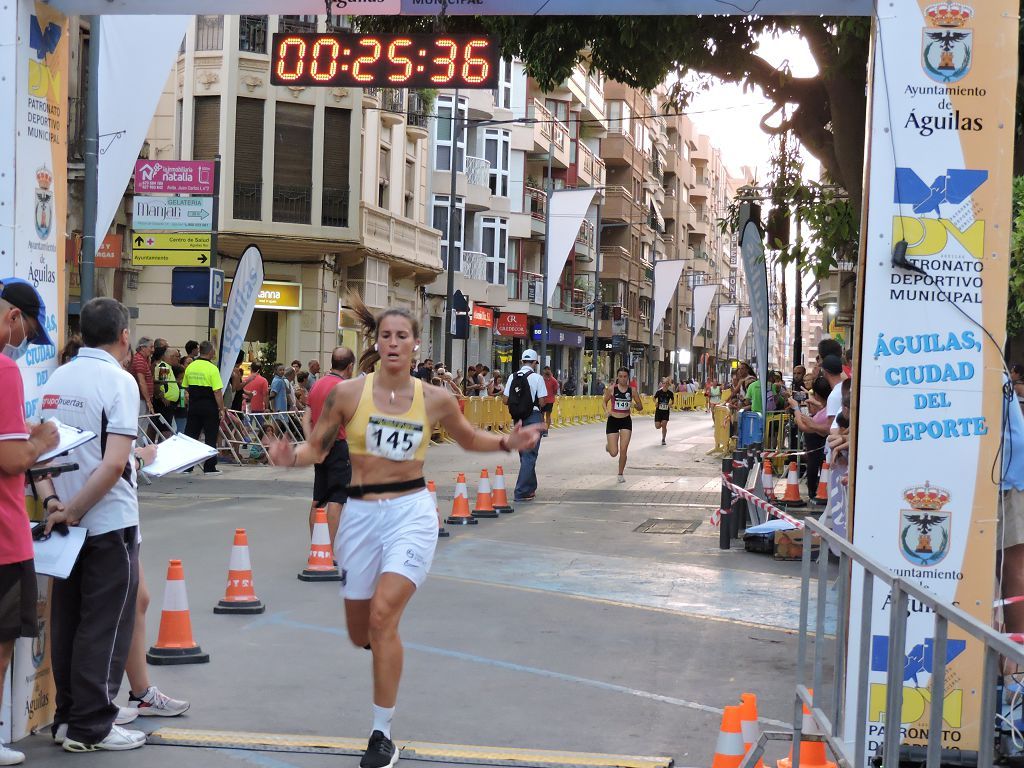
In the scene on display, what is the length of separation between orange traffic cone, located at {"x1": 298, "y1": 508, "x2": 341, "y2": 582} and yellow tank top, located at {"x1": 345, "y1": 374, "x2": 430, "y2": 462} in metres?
5.17

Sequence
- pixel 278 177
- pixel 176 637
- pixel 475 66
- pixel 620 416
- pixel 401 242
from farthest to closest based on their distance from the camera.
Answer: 1. pixel 401 242
2. pixel 278 177
3. pixel 620 416
4. pixel 475 66
5. pixel 176 637

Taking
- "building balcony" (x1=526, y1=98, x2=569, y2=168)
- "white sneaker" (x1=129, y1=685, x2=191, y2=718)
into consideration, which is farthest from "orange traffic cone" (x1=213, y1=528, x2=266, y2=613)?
"building balcony" (x1=526, y1=98, x2=569, y2=168)

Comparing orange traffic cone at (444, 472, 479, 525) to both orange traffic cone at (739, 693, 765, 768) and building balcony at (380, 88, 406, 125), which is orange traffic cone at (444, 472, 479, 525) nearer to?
orange traffic cone at (739, 693, 765, 768)

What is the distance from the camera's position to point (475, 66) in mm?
8641

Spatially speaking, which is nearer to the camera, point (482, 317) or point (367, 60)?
point (367, 60)

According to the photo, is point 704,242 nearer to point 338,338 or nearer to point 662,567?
point 338,338

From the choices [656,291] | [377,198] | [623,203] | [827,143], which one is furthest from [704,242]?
[827,143]

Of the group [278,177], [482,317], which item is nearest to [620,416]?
[278,177]

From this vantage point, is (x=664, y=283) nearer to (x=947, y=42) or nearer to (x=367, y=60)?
(x=367, y=60)

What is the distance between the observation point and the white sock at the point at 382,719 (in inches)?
222

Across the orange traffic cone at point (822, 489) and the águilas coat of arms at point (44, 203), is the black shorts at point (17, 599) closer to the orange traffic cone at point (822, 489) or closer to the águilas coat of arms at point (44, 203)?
the águilas coat of arms at point (44, 203)

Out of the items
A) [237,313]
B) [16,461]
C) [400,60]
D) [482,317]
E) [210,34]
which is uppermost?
[210,34]

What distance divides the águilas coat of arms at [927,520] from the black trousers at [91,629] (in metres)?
3.29

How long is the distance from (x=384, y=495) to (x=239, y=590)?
394 centimetres
